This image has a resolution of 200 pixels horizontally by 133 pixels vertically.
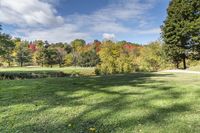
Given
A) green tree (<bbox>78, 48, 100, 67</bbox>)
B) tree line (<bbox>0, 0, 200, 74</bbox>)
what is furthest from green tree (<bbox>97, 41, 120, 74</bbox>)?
green tree (<bbox>78, 48, 100, 67</bbox>)

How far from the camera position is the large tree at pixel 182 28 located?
1426 inches

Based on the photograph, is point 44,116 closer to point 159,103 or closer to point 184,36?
point 159,103

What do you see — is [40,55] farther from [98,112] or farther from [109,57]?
[98,112]

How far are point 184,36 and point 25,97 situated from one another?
105 feet

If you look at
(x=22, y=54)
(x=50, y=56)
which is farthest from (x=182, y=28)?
(x=22, y=54)

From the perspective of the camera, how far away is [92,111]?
6824mm

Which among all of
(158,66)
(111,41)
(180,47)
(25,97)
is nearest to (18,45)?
(111,41)

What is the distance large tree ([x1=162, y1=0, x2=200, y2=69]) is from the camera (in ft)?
119

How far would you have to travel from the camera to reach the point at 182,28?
36.5 meters

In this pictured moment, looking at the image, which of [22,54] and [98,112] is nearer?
[98,112]

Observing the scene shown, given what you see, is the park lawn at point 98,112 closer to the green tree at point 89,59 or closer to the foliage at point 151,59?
the foliage at point 151,59

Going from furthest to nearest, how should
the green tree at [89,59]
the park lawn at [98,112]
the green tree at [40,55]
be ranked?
the green tree at [89,59]
the green tree at [40,55]
the park lawn at [98,112]

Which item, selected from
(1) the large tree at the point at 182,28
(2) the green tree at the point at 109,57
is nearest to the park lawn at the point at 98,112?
(1) the large tree at the point at 182,28

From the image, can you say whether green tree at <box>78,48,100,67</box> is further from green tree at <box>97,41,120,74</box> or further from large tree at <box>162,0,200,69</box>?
large tree at <box>162,0,200,69</box>
